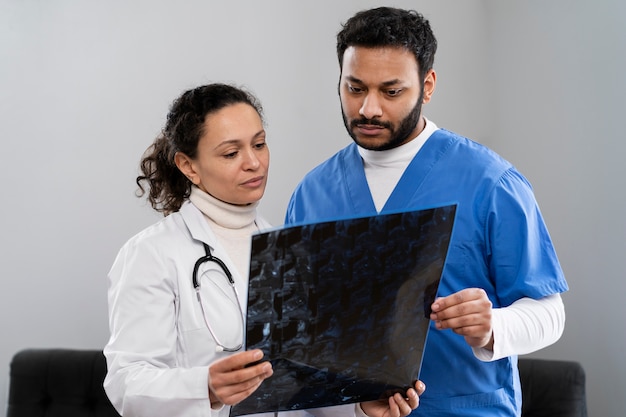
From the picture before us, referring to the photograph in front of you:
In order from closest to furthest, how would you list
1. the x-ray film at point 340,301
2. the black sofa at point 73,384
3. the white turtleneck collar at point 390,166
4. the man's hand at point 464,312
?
the x-ray film at point 340,301, the man's hand at point 464,312, the white turtleneck collar at point 390,166, the black sofa at point 73,384

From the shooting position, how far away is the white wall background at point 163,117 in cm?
250

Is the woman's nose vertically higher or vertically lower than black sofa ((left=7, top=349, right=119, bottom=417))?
higher

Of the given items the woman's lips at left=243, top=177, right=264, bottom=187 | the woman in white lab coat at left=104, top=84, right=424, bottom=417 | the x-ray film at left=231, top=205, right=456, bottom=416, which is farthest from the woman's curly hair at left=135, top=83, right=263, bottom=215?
the x-ray film at left=231, top=205, right=456, bottom=416

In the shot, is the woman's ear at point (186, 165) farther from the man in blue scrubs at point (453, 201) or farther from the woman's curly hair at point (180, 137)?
the man in blue scrubs at point (453, 201)

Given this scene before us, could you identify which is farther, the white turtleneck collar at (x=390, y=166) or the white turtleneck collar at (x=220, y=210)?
the white turtleneck collar at (x=390, y=166)

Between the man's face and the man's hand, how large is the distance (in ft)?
1.38

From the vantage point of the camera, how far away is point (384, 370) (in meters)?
1.28

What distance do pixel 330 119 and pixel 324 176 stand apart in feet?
4.08

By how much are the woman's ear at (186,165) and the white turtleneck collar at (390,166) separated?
373mm

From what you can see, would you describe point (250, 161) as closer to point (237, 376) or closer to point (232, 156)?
point (232, 156)

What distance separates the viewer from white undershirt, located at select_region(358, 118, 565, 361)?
132 centimetres

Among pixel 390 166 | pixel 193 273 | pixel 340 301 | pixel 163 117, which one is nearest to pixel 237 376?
pixel 340 301

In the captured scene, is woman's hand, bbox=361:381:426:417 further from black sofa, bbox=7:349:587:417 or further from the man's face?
black sofa, bbox=7:349:587:417

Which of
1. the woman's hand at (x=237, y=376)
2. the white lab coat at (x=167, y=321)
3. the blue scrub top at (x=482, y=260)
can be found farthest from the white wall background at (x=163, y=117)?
the woman's hand at (x=237, y=376)
